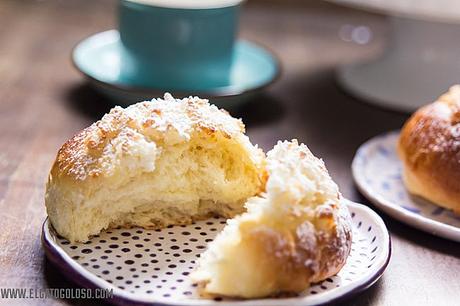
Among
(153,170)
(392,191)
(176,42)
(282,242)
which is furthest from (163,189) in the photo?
(176,42)

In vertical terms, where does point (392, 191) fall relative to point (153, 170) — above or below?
below

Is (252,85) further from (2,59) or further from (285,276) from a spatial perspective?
(285,276)

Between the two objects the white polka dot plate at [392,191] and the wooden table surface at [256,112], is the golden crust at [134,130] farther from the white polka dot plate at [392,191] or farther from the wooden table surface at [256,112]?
the white polka dot plate at [392,191]

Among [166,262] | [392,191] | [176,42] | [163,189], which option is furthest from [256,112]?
[166,262]

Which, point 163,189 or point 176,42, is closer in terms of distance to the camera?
point 163,189

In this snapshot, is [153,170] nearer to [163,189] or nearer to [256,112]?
[163,189]

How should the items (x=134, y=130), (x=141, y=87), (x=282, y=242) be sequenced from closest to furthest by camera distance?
1. (x=282, y=242)
2. (x=134, y=130)
3. (x=141, y=87)

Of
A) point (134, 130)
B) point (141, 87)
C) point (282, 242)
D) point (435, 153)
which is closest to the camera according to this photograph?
point (282, 242)
